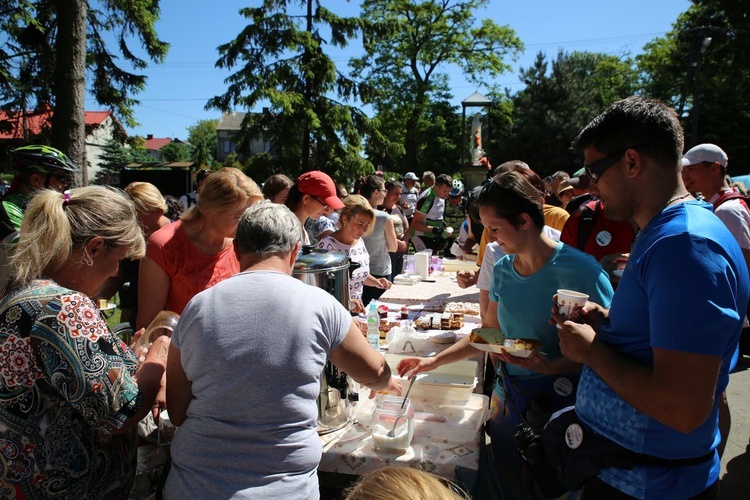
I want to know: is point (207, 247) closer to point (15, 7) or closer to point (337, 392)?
point (337, 392)

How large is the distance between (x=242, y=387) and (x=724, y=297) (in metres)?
1.18

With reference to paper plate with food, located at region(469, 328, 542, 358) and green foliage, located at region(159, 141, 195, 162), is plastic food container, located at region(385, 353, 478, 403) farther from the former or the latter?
green foliage, located at region(159, 141, 195, 162)

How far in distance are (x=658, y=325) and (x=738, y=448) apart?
3.33 metres

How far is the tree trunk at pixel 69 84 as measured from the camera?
7.20m

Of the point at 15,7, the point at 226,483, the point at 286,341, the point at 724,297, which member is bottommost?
the point at 226,483

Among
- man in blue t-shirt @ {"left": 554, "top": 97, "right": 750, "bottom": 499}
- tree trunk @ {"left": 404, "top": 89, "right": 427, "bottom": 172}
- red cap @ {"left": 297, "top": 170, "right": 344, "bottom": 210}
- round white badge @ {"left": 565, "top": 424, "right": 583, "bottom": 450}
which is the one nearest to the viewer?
man in blue t-shirt @ {"left": 554, "top": 97, "right": 750, "bottom": 499}

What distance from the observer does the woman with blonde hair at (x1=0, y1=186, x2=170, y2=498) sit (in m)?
1.30

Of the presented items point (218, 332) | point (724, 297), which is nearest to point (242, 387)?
point (218, 332)

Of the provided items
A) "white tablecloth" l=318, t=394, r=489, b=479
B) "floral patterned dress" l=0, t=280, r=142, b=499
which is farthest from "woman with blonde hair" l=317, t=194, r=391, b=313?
"floral patterned dress" l=0, t=280, r=142, b=499

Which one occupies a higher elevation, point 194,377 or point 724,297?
point 724,297

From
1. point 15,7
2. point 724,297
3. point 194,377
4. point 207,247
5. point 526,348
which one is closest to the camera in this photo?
point 724,297

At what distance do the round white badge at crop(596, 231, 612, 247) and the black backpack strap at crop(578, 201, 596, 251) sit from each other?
0.08 metres

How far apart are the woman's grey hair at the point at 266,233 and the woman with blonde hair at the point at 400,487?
2.57ft

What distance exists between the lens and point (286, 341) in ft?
4.51
